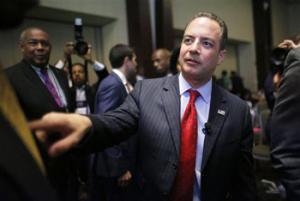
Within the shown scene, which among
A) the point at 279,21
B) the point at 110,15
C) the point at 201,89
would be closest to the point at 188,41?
the point at 201,89

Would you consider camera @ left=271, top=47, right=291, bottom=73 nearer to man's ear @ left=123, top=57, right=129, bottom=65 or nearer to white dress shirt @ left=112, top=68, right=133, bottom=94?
white dress shirt @ left=112, top=68, right=133, bottom=94

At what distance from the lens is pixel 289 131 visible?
4.36ft

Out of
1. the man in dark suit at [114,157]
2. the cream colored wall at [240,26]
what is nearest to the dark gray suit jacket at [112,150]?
the man in dark suit at [114,157]

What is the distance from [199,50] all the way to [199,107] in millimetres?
237

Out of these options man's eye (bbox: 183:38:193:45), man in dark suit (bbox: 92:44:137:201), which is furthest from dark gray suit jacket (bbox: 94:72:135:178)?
man's eye (bbox: 183:38:193:45)

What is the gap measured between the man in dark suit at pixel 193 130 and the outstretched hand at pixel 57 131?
51cm

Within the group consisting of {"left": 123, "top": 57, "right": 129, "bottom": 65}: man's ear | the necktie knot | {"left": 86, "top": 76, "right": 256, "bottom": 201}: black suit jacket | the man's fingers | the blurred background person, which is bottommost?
the blurred background person

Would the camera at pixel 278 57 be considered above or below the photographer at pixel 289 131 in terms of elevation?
above

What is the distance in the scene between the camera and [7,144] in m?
0.45

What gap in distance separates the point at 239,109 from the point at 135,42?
4417mm

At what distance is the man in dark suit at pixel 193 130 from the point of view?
147cm

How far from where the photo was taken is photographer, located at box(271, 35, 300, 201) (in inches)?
51.8

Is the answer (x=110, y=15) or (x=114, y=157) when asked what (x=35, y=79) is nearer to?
(x=114, y=157)

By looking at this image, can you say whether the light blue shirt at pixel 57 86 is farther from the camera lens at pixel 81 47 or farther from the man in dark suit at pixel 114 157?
the camera lens at pixel 81 47
